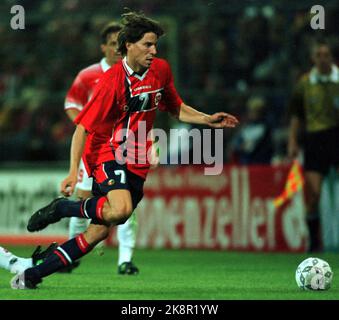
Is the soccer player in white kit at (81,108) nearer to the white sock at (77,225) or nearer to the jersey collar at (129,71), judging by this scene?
the white sock at (77,225)

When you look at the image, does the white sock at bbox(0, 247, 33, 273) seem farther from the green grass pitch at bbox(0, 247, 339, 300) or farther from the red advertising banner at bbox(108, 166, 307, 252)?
the red advertising banner at bbox(108, 166, 307, 252)

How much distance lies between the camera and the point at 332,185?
12.9 m

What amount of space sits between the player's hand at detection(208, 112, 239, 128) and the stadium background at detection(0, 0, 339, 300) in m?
5.49

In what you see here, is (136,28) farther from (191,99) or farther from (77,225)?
(191,99)

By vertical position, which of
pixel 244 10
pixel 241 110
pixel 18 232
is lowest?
pixel 18 232

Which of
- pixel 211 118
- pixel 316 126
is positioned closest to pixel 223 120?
pixel 211 118

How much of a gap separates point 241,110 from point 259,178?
4.11 ft

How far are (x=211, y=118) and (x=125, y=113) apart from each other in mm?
664

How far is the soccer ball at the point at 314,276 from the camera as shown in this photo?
298 inches

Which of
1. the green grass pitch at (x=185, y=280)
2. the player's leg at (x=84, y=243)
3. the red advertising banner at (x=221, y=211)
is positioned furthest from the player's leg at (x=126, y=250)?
the red advertising banner at (x=221, y=211)

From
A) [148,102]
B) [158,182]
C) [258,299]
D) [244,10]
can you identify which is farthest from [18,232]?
[258,299]
